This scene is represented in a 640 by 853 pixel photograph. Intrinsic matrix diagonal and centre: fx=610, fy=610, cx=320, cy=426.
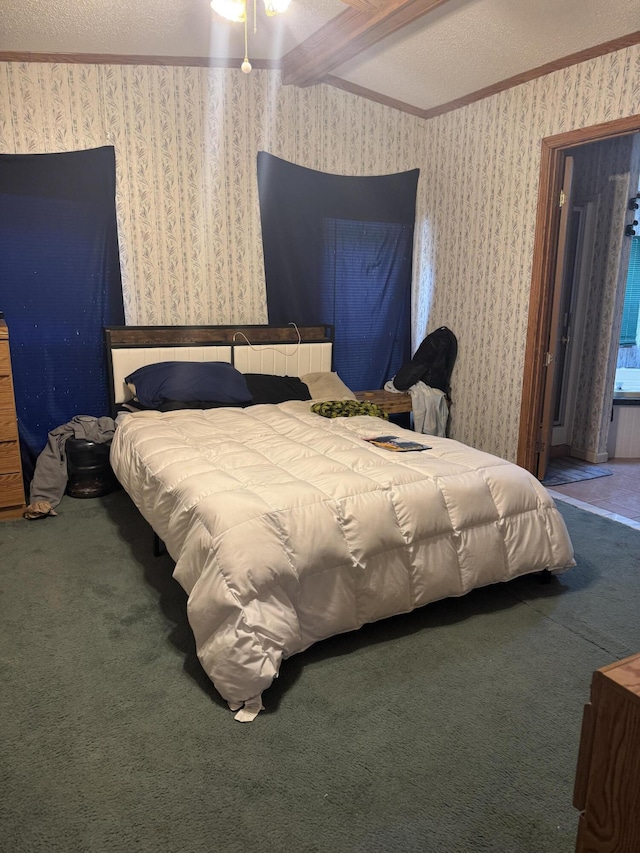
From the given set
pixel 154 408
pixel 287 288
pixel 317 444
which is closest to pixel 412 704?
pixel 317 444

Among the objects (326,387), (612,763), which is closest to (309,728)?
(612,763)

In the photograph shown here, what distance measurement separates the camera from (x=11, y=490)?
3.39 metres

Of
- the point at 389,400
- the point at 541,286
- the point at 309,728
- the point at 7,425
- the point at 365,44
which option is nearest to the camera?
the point at 309,728

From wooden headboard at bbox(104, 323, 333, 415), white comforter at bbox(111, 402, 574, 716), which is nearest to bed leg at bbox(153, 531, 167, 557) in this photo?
white comforter at bbox(111, 402, 574, 716)

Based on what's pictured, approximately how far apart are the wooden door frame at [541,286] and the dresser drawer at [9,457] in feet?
10.3

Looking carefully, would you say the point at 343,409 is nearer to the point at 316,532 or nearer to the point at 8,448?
the point at 316,532

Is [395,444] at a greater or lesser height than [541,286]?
lesser

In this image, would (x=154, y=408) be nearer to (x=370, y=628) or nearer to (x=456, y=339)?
(x=370, y=628)

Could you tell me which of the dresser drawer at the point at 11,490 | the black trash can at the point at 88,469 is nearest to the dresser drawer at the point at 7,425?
the dresser drawer at the point at 11,490

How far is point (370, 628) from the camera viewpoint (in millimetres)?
2348

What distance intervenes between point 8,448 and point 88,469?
518 mm

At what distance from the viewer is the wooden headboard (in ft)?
13.0

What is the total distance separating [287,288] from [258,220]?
52 cm

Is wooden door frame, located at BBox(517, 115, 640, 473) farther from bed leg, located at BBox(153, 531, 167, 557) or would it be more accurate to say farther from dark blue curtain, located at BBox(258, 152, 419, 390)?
bed leg, located at BBox(153, 531, 167, 557)
